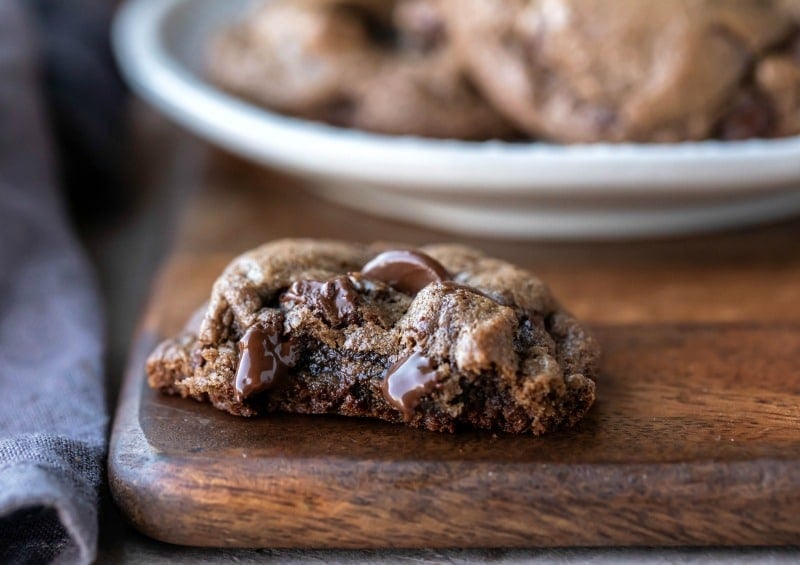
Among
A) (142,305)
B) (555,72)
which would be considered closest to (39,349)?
(142,305)

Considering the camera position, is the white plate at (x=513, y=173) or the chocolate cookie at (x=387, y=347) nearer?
the chocolate cookie at (x=387, y=347)

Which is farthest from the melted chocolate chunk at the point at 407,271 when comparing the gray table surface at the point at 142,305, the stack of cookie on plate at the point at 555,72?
the stack of cookie on plate at the point at 555,72

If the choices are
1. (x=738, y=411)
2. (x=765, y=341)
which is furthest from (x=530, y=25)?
(x=738, y=411)

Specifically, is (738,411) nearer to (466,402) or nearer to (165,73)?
(466,402)

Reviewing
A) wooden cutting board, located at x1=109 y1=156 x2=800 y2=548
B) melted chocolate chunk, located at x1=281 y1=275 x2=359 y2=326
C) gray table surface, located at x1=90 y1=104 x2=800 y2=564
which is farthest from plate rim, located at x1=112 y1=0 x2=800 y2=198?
melted chocolate chunk, located at x1=281 y1=275 x2=359 y2=326

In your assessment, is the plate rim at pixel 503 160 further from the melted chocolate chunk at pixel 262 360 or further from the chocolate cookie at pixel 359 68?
the melted chocolate chunk at pixel 262 360

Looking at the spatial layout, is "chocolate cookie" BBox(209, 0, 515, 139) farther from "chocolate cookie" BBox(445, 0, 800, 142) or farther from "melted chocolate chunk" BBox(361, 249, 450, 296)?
"melted chocolate chunk" BBox(361, 249, 450, 296)

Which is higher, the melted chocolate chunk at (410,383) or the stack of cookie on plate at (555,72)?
the stack of cookie on plate at (555,72)
